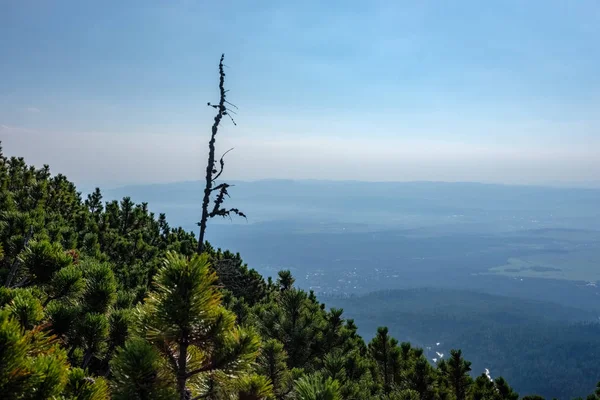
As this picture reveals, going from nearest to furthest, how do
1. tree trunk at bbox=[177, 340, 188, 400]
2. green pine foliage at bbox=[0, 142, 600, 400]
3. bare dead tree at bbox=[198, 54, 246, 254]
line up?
1. green pine foliage at bbox=[0, 142, 600, 400]
2. tree trunk at bbox=[177, 340, 188, 400]
3. bare dead tree at bbox=[198, 54, 246, 254]

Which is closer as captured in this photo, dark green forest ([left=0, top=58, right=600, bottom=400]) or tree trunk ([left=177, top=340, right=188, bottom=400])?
dark green forest ([left=0, top=58, right=600, bottom=400])

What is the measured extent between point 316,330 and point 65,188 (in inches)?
902

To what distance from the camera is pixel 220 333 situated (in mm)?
2781

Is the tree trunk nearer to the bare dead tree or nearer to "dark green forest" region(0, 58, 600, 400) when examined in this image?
"dark green forest" region(0, 58, 600, 400)

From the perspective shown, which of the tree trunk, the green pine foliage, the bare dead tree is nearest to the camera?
the green pine foliage

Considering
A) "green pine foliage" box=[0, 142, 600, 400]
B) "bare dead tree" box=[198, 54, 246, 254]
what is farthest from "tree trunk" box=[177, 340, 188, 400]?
"bare dead tree" box=[198, 54, 246, 254]

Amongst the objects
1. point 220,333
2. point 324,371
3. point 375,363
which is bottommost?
point 375,363

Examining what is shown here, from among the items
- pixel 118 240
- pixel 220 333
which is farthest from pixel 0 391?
pixel 118 240

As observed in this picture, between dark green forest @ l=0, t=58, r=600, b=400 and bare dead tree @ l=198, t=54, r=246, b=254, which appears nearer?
dark green forest @ l=0, t=58, r=600, b=400

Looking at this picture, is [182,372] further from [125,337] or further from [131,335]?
[125,337]

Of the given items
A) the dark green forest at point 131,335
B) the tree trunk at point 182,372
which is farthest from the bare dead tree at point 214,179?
the tree trunk at point 182,372

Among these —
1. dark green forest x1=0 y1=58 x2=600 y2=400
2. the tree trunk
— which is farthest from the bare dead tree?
the tree trunk

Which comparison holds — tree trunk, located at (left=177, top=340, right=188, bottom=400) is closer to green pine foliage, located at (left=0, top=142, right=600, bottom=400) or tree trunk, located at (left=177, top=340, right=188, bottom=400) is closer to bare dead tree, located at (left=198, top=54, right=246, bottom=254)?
green pine foliage, located at (left=0, top=142, right=600, bottom=400)

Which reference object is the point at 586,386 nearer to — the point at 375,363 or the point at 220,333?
the point at 375,363
